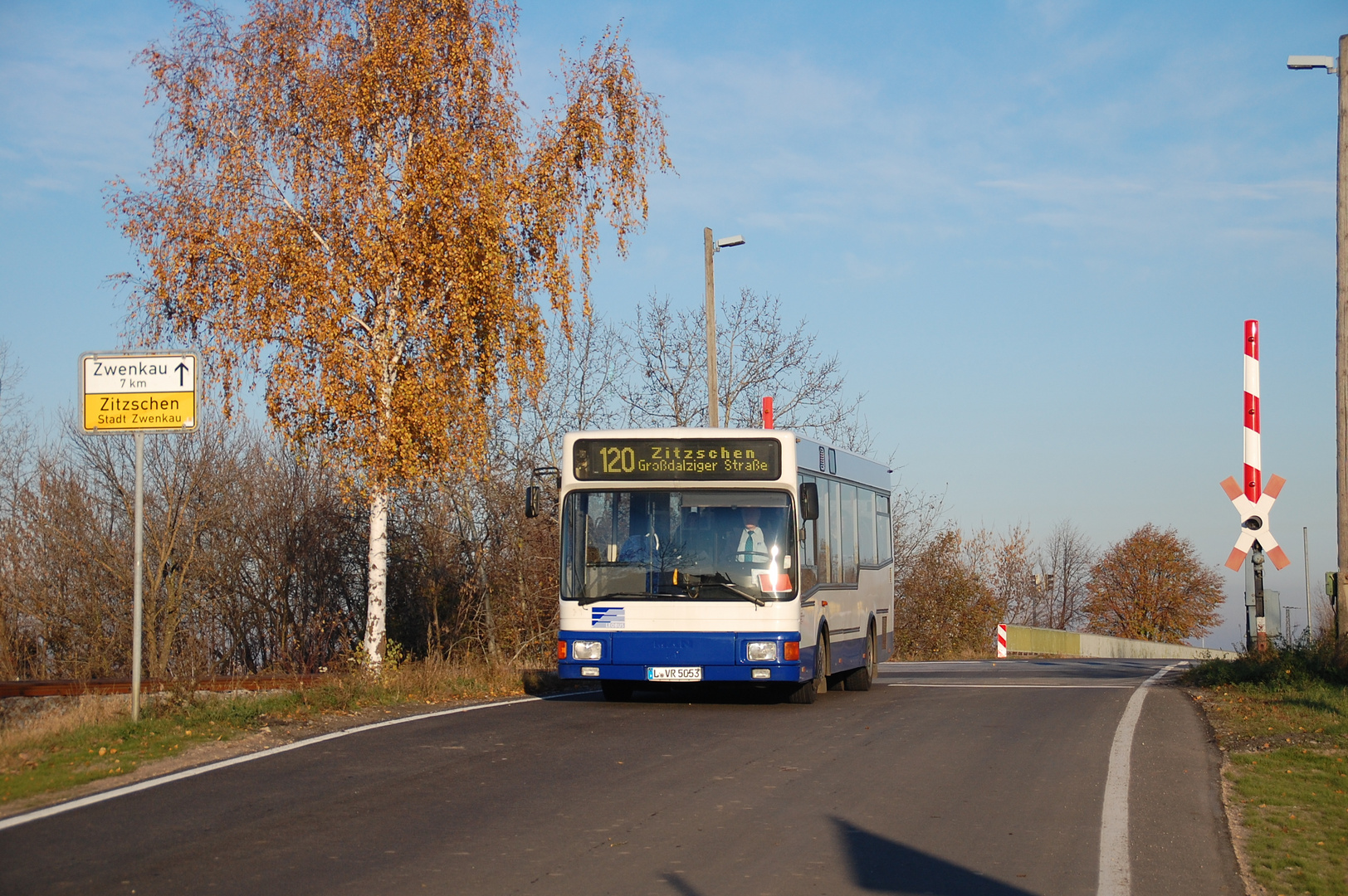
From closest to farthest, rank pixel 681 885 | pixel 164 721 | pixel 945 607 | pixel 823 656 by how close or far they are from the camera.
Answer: pixel 681 885, pixel 164 721, pixel 823 656, pixel 945 607

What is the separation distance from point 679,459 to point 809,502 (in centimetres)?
155

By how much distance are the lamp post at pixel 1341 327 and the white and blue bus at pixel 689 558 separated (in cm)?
641

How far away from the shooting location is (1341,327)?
16.2m

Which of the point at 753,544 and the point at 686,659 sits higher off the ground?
the point at 753,544

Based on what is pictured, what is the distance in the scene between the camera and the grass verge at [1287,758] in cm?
709

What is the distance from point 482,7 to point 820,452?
909cm

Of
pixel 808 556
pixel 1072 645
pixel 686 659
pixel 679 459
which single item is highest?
pixel 679 459

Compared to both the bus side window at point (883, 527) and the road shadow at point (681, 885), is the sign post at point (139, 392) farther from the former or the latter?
the bus side window at point (883, 527)

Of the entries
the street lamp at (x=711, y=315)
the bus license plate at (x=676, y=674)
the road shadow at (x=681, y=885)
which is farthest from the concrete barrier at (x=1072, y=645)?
the road shadow at (x=681, y=885)

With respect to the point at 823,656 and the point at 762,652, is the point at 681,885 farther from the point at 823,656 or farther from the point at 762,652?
the point at 823,656

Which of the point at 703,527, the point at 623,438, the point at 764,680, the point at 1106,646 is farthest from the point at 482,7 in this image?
the point at 1106,646

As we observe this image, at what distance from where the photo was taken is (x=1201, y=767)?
33.9ft

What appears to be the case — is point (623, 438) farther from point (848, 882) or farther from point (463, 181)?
point (848, 882)

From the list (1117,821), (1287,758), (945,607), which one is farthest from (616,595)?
(945,607)
